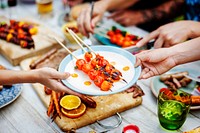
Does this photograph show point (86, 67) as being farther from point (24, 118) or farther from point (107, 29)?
point (107, 29)

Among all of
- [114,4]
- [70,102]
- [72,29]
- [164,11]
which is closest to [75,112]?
[70,102]

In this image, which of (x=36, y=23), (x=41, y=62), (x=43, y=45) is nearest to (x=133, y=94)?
(x=41, y=62)

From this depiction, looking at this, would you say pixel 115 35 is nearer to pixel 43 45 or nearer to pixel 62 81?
pixel 43 45

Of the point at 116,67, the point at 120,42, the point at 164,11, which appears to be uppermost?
the point at 116,67

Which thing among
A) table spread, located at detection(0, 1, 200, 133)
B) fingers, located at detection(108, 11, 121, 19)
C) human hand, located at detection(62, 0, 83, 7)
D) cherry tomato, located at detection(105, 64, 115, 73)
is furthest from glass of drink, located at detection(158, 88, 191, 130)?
human hand, located at detection(62, 0, 83, 7)

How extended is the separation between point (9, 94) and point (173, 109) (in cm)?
83

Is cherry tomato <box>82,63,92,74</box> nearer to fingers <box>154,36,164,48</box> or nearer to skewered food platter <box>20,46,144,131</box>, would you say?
skewered food platter <box>20,46,144,131</box>

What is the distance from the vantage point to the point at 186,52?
1670mm

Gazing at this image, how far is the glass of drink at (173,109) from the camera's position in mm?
1469

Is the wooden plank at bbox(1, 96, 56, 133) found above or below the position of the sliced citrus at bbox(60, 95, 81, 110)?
below

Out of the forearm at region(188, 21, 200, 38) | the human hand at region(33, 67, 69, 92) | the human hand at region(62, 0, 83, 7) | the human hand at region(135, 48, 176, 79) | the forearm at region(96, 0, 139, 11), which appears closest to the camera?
the human hand at region(33, 67, 69, 92)

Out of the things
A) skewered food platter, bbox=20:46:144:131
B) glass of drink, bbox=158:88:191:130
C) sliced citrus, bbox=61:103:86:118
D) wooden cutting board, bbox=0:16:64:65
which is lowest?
wooden cutting board, bbox=0:16:64:65

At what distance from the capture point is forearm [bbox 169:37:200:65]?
65.6 inches

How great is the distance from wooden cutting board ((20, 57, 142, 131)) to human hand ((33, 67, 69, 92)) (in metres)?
0.17
